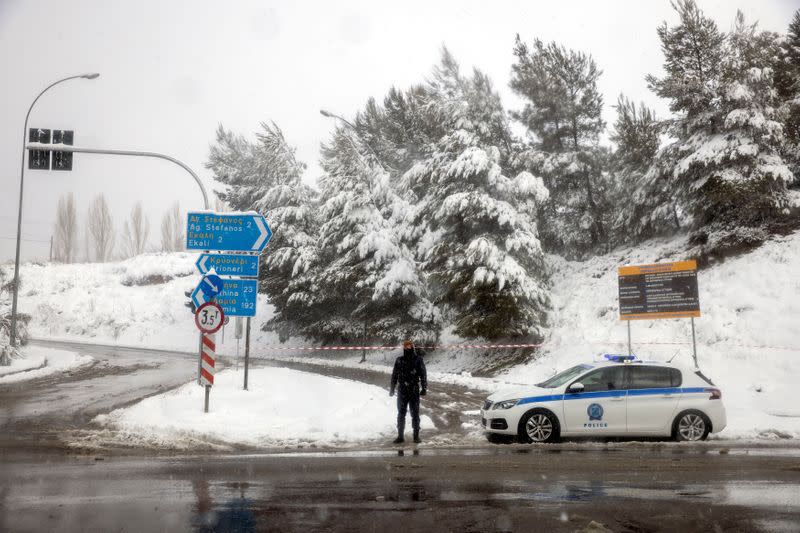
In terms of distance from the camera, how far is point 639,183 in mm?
26188

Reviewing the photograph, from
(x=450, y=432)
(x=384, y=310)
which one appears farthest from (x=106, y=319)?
(x=450, y=432)

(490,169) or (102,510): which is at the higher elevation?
(490,169)

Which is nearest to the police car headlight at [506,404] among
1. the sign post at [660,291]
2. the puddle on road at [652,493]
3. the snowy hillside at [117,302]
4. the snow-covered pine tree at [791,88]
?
the puddle on road at [652,493]

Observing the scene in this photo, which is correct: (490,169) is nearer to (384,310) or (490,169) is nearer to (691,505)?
(384,310)

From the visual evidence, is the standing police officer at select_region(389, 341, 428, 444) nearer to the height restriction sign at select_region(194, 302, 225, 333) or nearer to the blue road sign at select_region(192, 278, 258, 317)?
the height restriction sign at select_region(194, 302, 225, 333)

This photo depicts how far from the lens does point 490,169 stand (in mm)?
22516

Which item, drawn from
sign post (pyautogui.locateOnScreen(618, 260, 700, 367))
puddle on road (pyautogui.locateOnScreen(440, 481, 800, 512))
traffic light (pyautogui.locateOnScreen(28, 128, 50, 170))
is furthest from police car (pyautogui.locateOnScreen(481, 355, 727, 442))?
traffic light (pyautogui.locateOnScreen(28, 128, 50, 170))

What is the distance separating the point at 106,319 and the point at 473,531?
56599 mm

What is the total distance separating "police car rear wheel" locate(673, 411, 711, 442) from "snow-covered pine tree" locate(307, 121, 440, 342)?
16.2 m

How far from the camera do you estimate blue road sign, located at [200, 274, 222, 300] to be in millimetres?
12789

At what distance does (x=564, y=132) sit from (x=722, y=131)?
8.01 meters

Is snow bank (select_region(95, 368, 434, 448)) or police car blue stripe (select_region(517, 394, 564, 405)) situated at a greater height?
police car blue stripe (select_region(517, 394, 564, 405))

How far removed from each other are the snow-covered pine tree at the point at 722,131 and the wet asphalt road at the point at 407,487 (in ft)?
42.8

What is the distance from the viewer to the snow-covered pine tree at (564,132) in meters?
27.8
